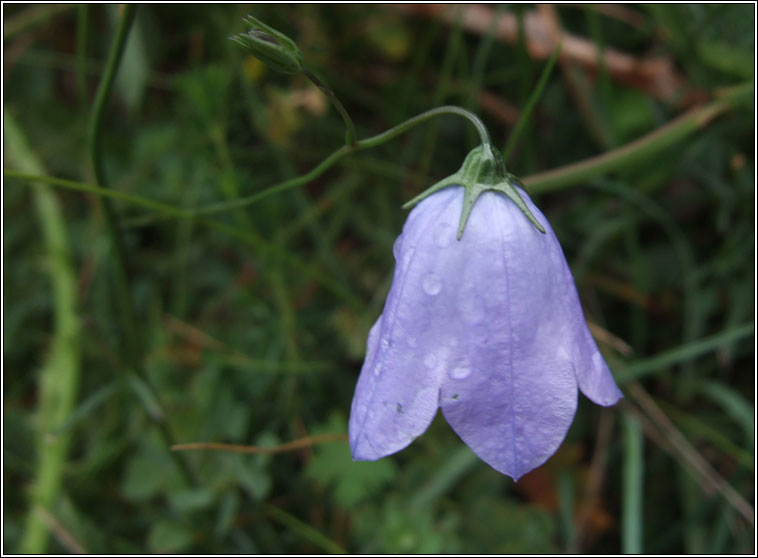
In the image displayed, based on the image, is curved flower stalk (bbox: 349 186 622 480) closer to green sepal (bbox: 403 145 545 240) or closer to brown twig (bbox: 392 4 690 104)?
green sepal (bbox: 403 145 545 240)

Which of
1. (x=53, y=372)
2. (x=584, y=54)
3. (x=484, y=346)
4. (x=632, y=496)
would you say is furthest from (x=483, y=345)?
(x=584, y=54)

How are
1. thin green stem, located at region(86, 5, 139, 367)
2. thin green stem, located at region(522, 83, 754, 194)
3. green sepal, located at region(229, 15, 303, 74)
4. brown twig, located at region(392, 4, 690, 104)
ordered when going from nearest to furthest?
green sepal, located at region(229, 15, 303, 74)
thin green stem, located at region(86, 5, 139, 367)
thin green stem, located at region(522, 83, 754, 194)
brown twig, located at region(392, 4, 690, 104)

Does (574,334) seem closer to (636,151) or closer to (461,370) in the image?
(461,370)

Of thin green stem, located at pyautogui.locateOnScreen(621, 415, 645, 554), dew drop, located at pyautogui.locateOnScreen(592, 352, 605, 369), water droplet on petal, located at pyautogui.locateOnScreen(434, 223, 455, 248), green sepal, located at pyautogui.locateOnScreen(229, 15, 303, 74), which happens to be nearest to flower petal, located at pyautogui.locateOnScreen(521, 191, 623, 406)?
dew drop, located at pyautogui.locateOnScreen(592, 352, 605, 369)

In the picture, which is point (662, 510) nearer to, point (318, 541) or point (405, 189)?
point (318, 541)

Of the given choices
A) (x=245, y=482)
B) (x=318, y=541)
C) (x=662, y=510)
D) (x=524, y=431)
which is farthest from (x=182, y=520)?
(x=662, y=510)

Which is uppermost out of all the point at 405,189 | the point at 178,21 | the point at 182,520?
the point at 178,21
